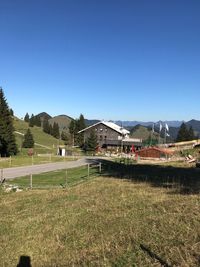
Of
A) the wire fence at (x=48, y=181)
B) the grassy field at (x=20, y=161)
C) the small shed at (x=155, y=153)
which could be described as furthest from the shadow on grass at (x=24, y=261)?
the small shed at (x=155, y=153)

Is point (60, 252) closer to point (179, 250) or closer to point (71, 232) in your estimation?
point (71, 232)

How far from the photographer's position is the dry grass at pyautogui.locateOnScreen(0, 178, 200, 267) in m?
9.44

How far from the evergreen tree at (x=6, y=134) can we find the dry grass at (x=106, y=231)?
64.6 m

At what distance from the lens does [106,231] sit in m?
12.1

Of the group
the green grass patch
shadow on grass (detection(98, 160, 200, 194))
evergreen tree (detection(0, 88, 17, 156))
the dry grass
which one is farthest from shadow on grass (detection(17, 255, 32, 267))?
evergreen tree (detection(0, 88, 17, 156))

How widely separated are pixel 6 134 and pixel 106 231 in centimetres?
7243

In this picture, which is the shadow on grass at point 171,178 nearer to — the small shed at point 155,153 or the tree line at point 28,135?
the tree line at point 28,135

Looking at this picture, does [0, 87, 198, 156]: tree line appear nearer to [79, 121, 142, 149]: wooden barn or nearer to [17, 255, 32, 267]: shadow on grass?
[79, 121, 142, 149]: wooden barn

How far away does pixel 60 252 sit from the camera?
431 inches

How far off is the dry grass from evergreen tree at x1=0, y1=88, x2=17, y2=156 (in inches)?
2543

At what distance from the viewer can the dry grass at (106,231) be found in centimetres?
944

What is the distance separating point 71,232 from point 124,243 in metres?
2.68

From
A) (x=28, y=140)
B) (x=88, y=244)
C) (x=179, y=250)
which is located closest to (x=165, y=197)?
(x=88, y=244)

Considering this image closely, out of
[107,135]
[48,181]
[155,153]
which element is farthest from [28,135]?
[48,181]
